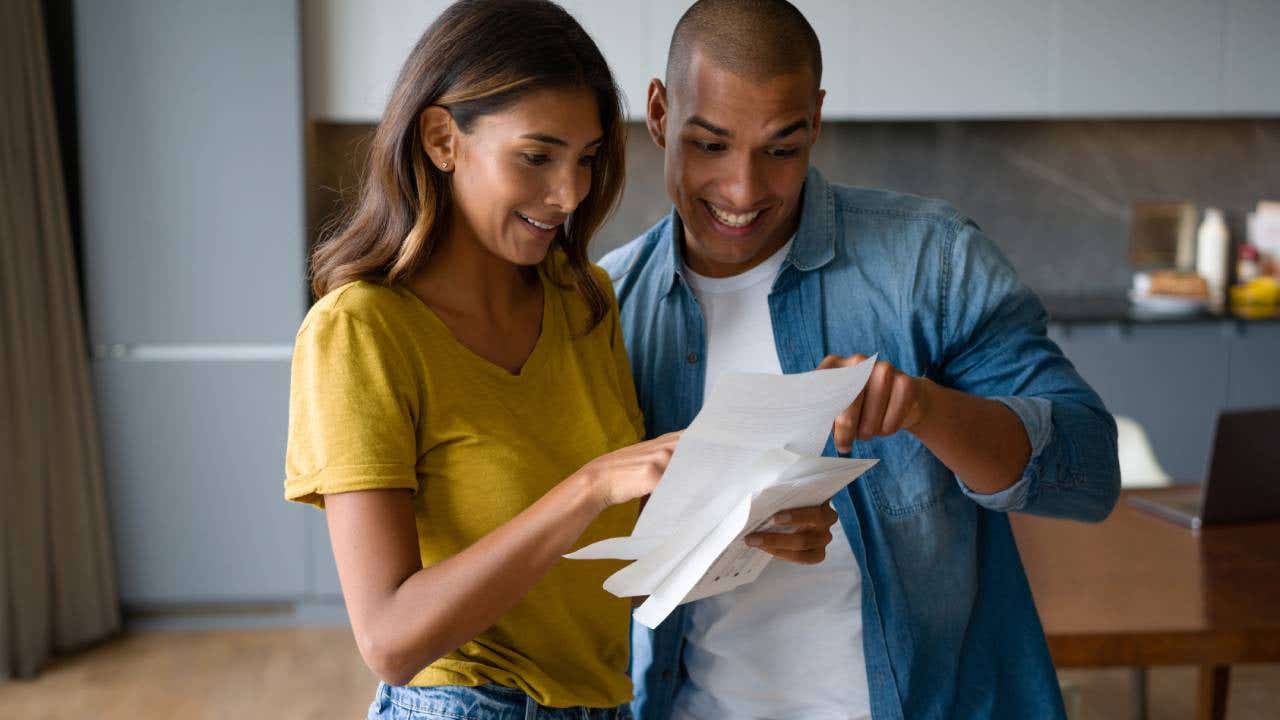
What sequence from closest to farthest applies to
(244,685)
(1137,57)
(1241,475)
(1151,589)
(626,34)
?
(1151,589) < (1241,475) < (244,685) < (626,34) < (1137,57)

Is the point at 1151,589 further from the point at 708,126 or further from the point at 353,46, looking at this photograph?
the point at 353,46

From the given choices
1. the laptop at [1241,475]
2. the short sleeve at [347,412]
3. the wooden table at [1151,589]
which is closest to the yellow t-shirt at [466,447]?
the short sleeve at [347,412]

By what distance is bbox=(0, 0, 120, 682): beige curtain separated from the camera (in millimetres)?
3654

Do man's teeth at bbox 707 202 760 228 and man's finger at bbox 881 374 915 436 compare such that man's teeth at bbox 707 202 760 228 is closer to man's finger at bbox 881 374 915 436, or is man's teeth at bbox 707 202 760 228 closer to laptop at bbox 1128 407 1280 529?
man's finger at bbox 881 374 915 436

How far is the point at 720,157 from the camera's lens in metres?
1.43

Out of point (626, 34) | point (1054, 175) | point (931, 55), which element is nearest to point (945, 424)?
point (626, 34)

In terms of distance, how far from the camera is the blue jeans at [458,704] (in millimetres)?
1164

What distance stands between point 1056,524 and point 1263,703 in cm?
148

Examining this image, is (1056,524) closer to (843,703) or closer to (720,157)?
(843,703)

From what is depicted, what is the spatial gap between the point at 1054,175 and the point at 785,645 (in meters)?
3.82

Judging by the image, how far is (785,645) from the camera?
4.62ft

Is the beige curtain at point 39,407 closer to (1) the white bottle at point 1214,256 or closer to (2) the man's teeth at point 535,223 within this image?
(2) the man's teeth at point 535,223

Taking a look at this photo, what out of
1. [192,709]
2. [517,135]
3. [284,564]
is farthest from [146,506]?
[517,135]

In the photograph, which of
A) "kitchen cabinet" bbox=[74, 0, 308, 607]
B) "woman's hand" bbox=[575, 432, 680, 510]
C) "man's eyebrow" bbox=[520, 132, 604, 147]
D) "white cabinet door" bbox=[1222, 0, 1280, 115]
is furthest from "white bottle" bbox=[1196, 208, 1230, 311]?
"woman's hand" bbox=[575, 432, 680, 510]
